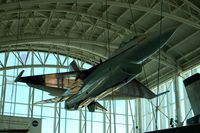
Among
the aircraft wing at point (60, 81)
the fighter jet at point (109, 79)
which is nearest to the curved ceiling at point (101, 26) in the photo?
the fighter jet at point (109, 79)

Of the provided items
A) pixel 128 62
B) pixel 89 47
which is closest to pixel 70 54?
pixel 89 47

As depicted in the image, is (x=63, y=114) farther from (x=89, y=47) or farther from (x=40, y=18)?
(x=40, y=18)

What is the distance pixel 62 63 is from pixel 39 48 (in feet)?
8.55

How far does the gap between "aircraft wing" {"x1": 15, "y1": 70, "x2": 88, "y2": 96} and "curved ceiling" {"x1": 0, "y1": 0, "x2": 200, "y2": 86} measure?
701 centimetres

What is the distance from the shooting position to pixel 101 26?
28.7 meters

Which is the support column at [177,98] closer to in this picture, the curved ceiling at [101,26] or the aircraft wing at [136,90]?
the curved ceiling at [101,26]

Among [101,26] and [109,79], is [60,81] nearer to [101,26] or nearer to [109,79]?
[109,79]

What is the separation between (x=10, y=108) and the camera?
31.2 metres

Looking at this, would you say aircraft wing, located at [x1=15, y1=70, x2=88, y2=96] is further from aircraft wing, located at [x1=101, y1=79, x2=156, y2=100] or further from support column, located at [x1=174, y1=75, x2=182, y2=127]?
support column, located at [x1=174, y1=75, x2=182, y2=127]

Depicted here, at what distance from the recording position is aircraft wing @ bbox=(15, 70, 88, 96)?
1612 cm

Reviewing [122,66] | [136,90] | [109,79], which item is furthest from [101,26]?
[122,66]

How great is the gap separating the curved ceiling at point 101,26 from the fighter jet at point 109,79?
271 inches

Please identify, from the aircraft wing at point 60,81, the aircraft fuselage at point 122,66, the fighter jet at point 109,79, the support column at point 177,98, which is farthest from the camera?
the support column at point 177,98

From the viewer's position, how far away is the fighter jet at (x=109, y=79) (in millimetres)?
12758
